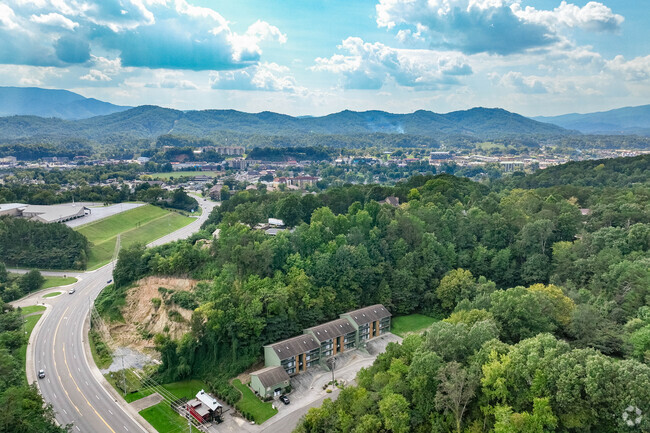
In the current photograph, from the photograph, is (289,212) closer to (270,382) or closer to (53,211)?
(270,382)

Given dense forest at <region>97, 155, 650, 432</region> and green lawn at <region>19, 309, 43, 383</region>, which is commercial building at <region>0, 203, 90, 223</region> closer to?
green lawn at <region>19, 309, 43, 383</region>

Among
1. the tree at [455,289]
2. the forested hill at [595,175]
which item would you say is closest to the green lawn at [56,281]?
the tree at [455,289]

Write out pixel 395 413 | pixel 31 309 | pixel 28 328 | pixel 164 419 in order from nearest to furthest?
pixel 395 413
pixel 164 419
pixel 28 328
pixel 31 309

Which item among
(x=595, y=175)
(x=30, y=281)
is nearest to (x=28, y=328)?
(x=30, y=281)

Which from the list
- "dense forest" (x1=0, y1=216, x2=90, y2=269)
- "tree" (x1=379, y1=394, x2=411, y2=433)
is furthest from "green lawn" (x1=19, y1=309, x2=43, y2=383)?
"tree" (x1=379, y1=394, x2=411, y2=433)

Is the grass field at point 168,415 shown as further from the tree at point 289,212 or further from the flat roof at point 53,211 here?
the flat roof at point 53,211

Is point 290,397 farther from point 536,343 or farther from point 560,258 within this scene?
point 560,258
